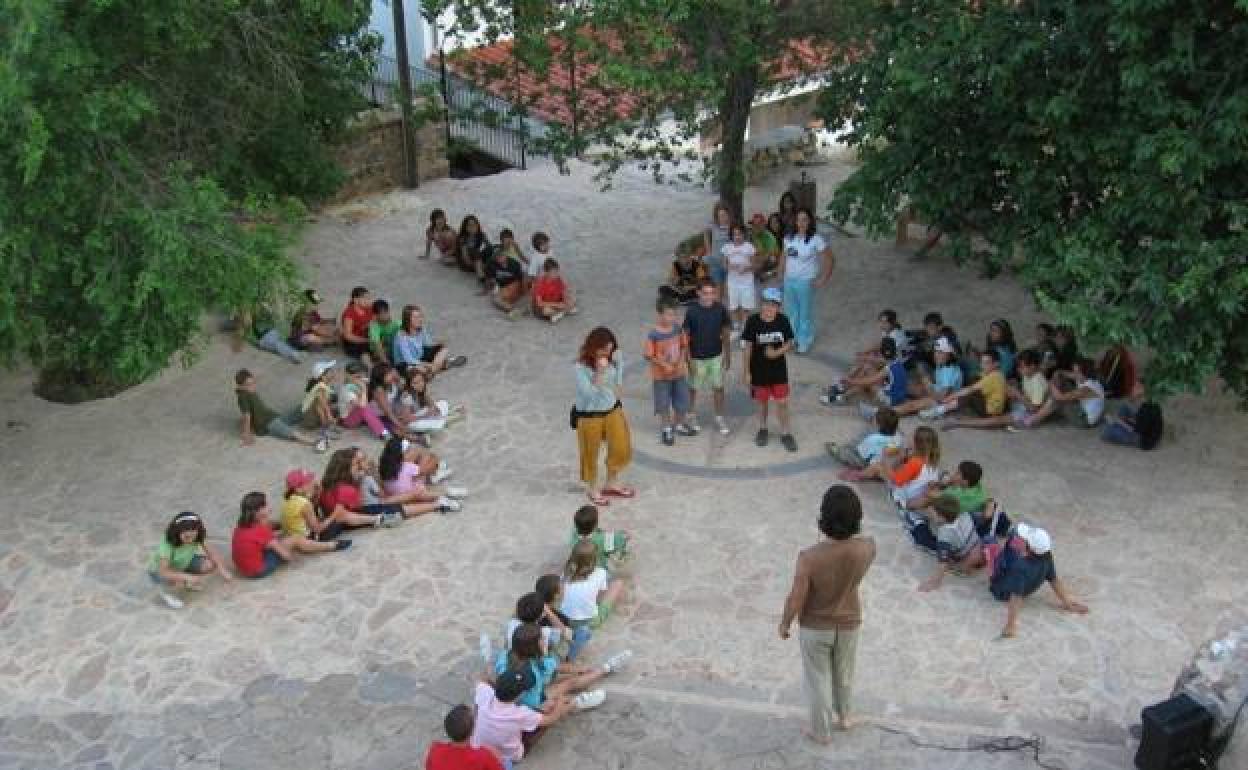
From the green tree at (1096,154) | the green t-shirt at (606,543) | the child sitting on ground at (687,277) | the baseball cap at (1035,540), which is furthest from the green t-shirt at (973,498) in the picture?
the child sitting on ground at (687,277)

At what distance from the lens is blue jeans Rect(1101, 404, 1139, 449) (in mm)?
12633

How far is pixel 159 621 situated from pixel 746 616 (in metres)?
4.64

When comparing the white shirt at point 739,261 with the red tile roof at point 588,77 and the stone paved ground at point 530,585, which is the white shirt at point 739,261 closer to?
the stone paved ground at point 530,585

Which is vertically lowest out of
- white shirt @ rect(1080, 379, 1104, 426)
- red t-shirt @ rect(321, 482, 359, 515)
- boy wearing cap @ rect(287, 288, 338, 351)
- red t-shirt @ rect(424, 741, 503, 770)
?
red t-shirt @ rect(424, 741, 503, 770)

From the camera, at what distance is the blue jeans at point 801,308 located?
14789 millimetres

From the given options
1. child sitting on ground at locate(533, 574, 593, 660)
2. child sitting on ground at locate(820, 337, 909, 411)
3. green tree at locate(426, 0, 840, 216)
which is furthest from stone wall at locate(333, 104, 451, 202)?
child sitting on ground at locate(533, 574, 593, 660)

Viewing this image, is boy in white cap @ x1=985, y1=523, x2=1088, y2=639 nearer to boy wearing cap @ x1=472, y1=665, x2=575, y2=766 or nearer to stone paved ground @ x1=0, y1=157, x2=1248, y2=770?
stone paved ground @ x1=0, y1=157, x2=1248, y2=770

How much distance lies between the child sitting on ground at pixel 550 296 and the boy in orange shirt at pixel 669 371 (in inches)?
128

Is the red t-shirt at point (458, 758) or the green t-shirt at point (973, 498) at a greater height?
the green t-shirt at point (973, 498)

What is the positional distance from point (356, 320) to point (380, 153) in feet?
21.9

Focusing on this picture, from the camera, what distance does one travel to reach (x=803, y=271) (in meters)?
14.6

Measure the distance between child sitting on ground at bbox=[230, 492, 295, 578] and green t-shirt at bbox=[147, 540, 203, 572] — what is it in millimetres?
367

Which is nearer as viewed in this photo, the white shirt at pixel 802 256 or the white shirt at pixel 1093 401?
the white shirt at pixel 1093 401

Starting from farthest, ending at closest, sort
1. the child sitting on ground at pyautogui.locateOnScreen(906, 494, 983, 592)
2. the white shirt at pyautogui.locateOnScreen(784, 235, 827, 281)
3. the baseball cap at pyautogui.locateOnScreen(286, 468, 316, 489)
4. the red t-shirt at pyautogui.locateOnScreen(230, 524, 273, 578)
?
the white shirt at pyautogui.locateOnScreen(784, 235, 827, 281) → the baseball cap at pyautogui.locateOnScreen(286, 468, 316, 489) → the red t-shirt at pyautogui.locateOnScreen(230, 524, 273, 578) → the child sitting on ground at pyautogui.locateOnScreen(906, 494, 983, 592)
